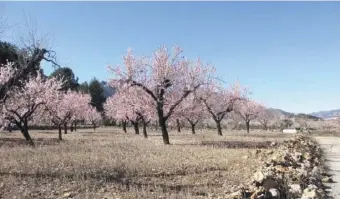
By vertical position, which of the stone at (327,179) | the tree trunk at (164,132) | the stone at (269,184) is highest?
the tree trunk at (164,132)

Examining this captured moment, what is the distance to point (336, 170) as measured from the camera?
51.4ft

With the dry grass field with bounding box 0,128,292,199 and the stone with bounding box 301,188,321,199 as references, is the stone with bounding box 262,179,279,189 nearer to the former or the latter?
the stone with bounding box 301,188,321,199

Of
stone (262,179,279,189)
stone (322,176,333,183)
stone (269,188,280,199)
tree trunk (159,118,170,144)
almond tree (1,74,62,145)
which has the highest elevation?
almond tree (1,74,62,145)

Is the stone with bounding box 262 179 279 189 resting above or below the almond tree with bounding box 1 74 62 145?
below

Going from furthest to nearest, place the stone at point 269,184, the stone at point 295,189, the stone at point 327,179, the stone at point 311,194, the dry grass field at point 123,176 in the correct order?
the stone at point 327,179 → the dry grass field at point 123,176 → the stone at point 269,184 → the stone at point 295,189 → the stone at point 311,194

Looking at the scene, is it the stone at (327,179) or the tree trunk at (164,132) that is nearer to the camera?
the stone at (327,179)

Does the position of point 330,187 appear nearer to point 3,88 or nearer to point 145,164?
point 145,164

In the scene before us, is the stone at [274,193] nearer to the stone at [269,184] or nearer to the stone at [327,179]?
the stone at [269,184]

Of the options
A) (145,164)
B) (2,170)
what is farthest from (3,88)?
(145,164)

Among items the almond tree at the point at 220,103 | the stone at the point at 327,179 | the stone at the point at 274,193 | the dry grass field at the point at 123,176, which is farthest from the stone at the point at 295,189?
the almond tree at the point at 220,103

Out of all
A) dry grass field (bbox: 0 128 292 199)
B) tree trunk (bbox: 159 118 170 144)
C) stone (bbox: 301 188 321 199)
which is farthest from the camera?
tree trunk (bbox: 159 118 170 144)

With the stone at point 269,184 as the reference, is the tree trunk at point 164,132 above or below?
above

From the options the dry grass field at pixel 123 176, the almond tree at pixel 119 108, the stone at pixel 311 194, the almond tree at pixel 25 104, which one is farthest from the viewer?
the almond tree at pixel 119 108

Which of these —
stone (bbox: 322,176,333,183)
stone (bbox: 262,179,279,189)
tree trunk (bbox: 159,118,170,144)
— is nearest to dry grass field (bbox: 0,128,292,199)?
stone (bbox: 262,179,279,189)
